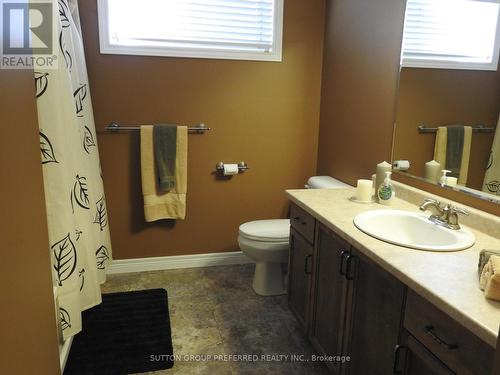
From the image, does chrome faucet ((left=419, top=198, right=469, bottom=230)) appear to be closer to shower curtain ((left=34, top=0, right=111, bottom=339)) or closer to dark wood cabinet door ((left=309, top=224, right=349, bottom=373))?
dark wood cabinet door ((left=309, top=224, right=349, bottom=373))

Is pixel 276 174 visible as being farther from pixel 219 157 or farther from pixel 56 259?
pixel 56 259

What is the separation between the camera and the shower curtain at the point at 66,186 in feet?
5.16

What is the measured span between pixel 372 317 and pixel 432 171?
847 millimetres

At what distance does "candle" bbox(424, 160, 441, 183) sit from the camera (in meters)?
1.88

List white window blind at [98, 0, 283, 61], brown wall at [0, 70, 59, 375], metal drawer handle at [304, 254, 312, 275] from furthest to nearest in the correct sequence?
white window blind at [98, 0, 283, 61]
metal drawer handle at [304, 254, 312, 275]
brown wall at [0, 70, 59, 375]

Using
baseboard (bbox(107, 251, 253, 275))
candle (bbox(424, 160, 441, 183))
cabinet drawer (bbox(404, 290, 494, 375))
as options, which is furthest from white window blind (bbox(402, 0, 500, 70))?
baseboard (bbox(107, 251, 253, 275))

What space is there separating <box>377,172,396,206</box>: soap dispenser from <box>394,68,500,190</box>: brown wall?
0.61ft

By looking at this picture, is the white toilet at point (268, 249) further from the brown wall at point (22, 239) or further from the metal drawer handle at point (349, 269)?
the brown wall at point (22, 239)

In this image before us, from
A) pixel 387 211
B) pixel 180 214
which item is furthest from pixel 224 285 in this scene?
pixel 387 211

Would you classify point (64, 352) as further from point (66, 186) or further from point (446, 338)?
point (446, 338)

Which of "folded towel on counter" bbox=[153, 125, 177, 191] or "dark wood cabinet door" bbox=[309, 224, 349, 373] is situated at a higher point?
"folded towel on counter" bbox=[153, 125, 177, 191]

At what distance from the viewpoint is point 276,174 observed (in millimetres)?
3143

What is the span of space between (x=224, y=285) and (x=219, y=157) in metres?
0.94

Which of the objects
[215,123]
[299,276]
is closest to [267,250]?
[299,276]
